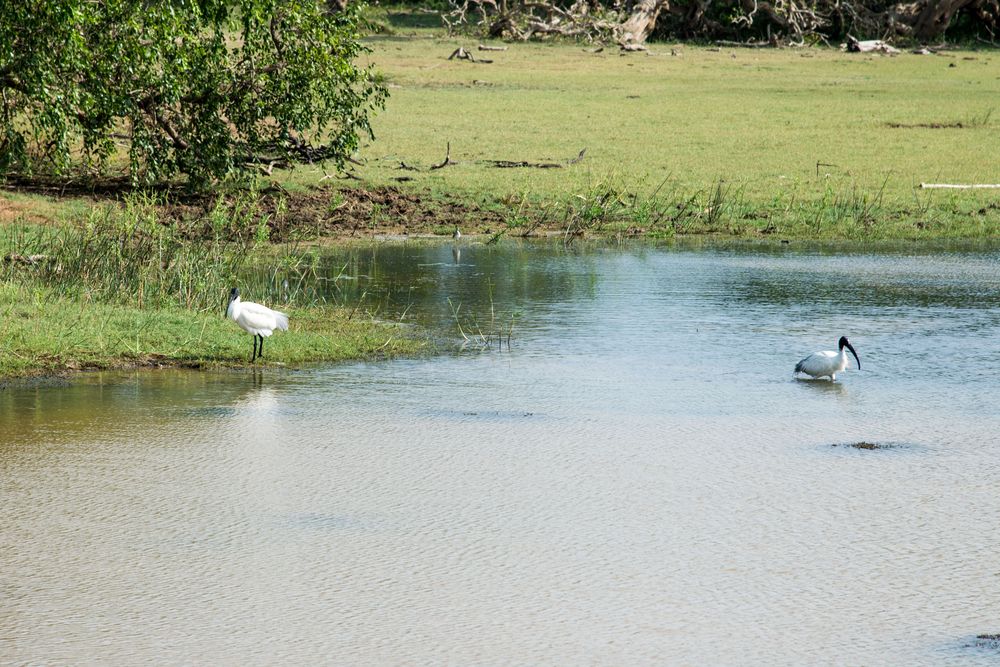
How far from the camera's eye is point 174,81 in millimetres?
15094

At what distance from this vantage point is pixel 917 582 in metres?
5.94

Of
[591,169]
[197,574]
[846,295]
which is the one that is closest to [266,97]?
[591,169]

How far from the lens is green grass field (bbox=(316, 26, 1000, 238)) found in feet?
61.8

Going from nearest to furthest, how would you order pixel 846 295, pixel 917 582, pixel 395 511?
1. pixel 917 582
2. pixel 395 511
3. pixel 846 295

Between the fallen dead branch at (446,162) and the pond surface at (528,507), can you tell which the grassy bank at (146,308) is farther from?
the fallen dead branch at (446,162)

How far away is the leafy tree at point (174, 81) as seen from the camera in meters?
14.0

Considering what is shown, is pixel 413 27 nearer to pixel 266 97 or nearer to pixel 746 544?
pixel 266 97

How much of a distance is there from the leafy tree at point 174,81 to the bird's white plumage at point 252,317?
4.57m

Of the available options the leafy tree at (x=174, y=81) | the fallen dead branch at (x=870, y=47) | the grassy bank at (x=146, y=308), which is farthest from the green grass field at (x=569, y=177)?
the fallen dead branch at (x=870, y=47)

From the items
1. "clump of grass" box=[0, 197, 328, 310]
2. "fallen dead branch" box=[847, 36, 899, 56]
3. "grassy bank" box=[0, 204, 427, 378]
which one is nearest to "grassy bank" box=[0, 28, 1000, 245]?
"fallen dead branch" box=[847, 36, 899, 56]

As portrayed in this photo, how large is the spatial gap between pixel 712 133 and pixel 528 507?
1834cm

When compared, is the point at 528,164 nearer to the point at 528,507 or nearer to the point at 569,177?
the point at 569,177

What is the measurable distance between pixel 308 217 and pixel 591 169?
16.5 ft

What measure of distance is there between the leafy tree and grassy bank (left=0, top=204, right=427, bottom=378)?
157 centimetres
